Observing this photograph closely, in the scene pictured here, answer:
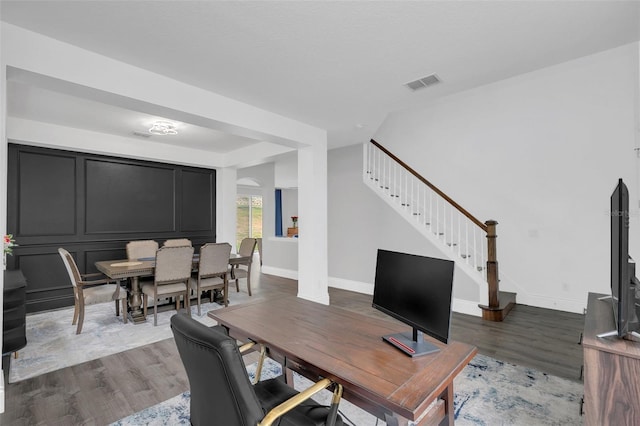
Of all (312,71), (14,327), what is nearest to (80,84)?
(312,71)

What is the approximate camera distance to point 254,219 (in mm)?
10055

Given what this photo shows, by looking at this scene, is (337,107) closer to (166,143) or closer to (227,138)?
(227,138)

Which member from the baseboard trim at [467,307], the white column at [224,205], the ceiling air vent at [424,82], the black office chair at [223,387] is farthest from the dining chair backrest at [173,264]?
the baseboard trim at [467,307]

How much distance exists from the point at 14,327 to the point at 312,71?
3.56 meters

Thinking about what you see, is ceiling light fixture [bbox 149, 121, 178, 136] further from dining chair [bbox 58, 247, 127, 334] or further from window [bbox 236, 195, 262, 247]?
window [bbox 236, 195, 262, 247]

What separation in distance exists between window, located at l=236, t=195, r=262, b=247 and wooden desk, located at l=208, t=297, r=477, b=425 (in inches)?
319

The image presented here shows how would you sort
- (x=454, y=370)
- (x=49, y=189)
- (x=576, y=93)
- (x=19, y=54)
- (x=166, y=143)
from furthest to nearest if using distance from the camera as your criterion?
(x=166, y=143)
(x=49, y=189)
(x=576, y=93)
(x=19, y=54)
(x=454, y=370)

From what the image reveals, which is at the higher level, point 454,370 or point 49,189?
point 49,189

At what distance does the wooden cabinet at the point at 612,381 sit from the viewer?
1.32 metres

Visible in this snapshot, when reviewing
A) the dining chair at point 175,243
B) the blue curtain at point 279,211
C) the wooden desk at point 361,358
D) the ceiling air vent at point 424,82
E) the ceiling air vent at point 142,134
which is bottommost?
the wooden desk at point 361,358

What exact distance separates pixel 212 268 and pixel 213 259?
0.13 meters

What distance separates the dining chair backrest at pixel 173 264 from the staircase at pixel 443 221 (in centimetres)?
323

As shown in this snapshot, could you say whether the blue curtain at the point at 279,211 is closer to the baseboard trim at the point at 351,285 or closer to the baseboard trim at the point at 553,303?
the baseboard trim at the point at 351,285

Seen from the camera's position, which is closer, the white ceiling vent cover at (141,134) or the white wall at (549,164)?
the white wall at (549,164)
